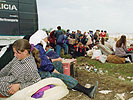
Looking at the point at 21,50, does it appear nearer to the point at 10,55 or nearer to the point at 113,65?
Answer: the point at 10,55

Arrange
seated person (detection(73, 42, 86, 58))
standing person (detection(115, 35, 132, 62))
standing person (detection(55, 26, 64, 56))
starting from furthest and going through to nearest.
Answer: seated person (detection(73, 42, 86, 58)), standing person (detection(55, 26, 64, 56)), standing person (detection(115, 35, 132, 62))

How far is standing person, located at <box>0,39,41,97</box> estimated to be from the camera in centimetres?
268

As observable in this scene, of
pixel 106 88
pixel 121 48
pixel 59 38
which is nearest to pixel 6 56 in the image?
pixel 106 88

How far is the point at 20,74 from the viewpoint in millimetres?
2678

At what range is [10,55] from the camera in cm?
347

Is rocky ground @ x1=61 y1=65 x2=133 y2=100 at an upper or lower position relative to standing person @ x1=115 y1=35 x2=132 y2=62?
lower

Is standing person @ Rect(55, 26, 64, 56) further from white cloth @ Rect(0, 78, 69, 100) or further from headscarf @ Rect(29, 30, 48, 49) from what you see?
white cloth @ Rect(0, 78, 69, 100)

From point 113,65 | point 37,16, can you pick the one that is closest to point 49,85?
point 37,16

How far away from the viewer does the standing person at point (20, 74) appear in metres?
2.68

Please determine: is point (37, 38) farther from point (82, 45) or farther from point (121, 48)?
point (82, 45)

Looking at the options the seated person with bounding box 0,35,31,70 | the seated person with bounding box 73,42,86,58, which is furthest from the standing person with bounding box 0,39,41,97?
the seated person with bounding box 73,42,86,58

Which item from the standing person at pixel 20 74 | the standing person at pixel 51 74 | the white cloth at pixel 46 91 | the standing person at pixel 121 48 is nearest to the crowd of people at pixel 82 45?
the standing person at pixel 121 48

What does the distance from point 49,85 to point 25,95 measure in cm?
53

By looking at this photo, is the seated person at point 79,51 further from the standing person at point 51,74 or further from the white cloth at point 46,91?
the white cloth at point 46,91
